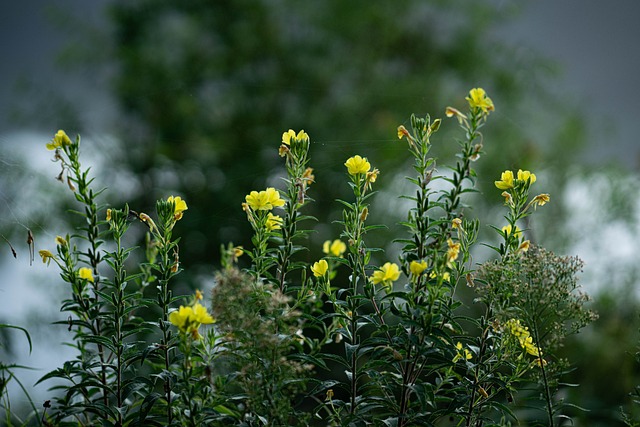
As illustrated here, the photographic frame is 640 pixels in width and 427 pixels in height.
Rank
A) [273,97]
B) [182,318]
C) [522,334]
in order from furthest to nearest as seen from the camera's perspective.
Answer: [273,97], [522,334], [182,318]

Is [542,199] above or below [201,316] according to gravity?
above

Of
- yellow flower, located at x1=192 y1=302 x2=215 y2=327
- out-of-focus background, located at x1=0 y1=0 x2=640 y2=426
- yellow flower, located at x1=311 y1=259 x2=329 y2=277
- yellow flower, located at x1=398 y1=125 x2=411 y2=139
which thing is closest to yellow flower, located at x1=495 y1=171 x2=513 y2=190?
yellow flower, located at x1=398 y1=125 x2=411 y2=139

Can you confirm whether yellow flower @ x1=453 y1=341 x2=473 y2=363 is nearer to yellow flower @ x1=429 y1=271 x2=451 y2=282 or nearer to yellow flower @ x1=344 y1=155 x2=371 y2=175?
yellow flower @ x1=429 y1=271 x2=451 y2=282

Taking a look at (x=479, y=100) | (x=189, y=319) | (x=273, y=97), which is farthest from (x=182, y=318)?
(x=273, y=97)

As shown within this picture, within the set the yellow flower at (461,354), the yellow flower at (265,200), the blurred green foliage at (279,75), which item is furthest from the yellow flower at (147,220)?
the blurred green foliage at (279,75)

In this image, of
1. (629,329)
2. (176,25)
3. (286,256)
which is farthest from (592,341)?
(176,25)

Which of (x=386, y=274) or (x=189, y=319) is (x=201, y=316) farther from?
(x=386, y=274)

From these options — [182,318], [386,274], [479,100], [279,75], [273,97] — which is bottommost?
[182,318]

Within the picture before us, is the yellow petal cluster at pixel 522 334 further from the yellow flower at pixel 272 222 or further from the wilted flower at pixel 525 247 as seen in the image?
the yellow flower at pixel 272 222

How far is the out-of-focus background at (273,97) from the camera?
3.09 meters

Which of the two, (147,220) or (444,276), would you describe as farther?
(147,220)

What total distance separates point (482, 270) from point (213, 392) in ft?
1.10

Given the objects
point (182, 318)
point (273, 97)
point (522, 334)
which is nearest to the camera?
point (182, 318)

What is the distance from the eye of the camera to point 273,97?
3484 mm
